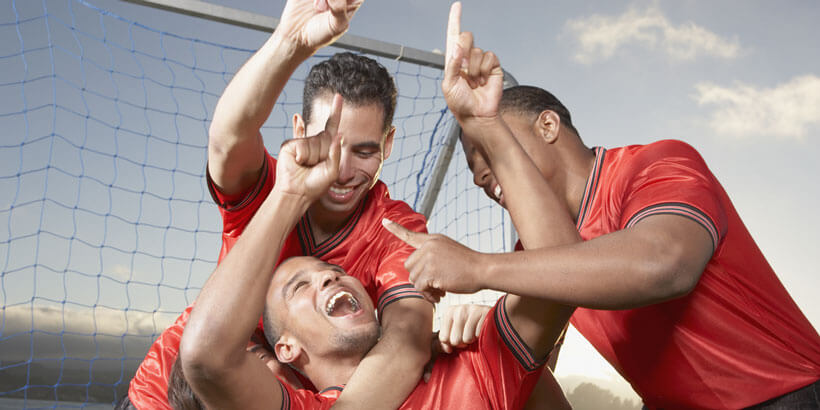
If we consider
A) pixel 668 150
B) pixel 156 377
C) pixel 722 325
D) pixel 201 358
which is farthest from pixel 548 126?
pixel 156 377

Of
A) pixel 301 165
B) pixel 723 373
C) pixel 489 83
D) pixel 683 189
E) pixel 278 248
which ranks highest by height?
pixel 489 83

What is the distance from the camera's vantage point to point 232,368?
4.00ft

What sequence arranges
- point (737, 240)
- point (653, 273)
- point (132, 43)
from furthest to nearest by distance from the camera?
point (132, 43), point (737, 240), point (653, 273)

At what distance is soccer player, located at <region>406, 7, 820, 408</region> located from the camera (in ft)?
3.72

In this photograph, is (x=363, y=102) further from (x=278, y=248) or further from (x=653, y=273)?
(x=653, y=273)

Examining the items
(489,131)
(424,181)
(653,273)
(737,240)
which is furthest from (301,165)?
(424,181)

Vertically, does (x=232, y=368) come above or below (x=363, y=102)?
below

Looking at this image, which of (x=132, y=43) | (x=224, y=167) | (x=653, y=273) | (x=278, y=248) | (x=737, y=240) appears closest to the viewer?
(x=653, y=273)

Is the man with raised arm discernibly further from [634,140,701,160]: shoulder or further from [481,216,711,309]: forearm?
[634,140,701,160]: shoulder

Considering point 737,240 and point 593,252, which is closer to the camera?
point 593,252

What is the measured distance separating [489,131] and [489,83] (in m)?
0.11

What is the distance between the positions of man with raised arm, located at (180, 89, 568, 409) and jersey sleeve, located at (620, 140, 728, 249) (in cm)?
34

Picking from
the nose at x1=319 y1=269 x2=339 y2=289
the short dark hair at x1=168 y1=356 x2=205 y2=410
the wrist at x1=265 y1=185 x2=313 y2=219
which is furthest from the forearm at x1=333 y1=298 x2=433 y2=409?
the wrist at x1=265 y1=185 x2=313 y2=219

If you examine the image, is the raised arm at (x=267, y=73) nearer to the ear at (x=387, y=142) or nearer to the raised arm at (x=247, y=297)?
the raised arm at (x=247, y=297)
